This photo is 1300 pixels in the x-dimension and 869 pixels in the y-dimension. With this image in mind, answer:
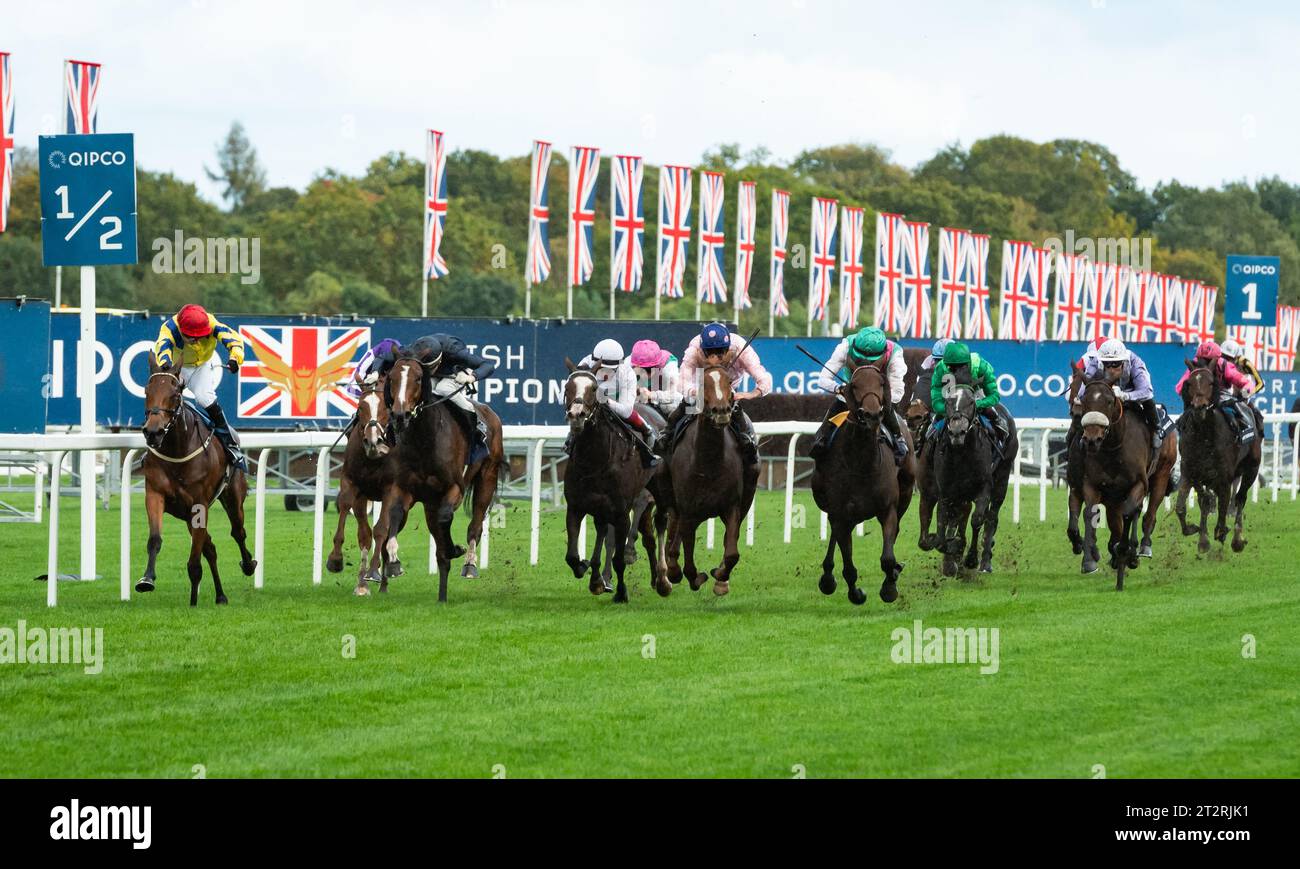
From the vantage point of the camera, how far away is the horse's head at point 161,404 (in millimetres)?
11430

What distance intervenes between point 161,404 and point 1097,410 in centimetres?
619

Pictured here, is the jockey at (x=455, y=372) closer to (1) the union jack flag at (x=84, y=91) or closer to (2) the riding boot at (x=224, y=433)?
(2) the riding boot at (x=224, y=433)

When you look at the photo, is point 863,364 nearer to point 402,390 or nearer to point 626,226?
point 402,390

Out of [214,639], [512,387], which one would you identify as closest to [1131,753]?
[214,639]

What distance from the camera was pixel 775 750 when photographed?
6902 millimetres

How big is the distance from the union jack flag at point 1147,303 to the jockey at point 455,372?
45.6 m

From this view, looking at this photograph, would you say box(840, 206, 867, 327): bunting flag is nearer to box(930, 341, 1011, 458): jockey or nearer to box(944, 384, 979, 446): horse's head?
box(930, 341, 1011, 458): jockey

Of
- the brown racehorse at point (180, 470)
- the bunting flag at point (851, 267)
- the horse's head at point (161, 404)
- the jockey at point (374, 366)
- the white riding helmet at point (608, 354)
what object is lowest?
the brown racehorse at point (180, 470)

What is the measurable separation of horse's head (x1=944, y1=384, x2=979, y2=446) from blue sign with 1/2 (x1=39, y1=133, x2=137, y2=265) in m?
5.55

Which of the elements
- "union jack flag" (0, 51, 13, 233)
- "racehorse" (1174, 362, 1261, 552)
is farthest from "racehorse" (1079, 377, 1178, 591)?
"union jack flag" (0, 51, 13, 233)

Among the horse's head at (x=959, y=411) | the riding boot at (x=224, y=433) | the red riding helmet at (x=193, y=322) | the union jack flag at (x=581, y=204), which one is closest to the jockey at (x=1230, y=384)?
the horse's head at (x=959, y=411)

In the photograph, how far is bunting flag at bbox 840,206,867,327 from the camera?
4431cm

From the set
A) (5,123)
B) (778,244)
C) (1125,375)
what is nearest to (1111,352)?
(1125,375)

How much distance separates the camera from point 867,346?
11930 mm
